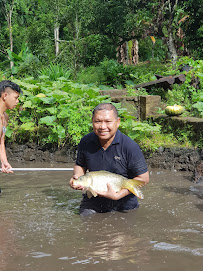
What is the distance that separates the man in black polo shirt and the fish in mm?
58

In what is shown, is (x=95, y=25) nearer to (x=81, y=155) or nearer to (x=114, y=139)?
(x=81, y=155)

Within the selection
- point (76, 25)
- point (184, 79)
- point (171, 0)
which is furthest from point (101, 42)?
point (184, 79)

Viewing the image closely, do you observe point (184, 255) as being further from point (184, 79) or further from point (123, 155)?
point (184, 79)

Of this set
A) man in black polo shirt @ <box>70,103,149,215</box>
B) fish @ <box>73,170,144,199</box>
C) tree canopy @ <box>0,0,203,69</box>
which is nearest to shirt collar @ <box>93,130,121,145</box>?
man in black polo shirt @ <box>70,103,149,215</box>

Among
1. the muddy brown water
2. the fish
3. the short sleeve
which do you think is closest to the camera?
the muddy brown water

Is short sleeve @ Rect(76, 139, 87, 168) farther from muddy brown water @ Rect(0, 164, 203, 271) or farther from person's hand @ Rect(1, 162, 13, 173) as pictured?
person's hand @ Rect(1, 162, 13, 173)

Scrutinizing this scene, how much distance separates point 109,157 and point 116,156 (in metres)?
0.09

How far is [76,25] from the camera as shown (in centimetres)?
2052

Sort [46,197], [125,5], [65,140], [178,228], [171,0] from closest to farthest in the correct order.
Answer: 1. [178,228]
2. [46,197]
3. [65,140]
4. [171,0]
5. [125,5]

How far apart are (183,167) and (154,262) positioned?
4.98m

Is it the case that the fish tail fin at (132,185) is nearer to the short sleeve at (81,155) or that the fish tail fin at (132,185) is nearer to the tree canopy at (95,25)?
the short sleeve at (81,155)

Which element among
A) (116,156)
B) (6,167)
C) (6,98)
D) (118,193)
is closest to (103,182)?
(118,193)

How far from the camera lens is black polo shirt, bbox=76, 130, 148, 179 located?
4688 millimetres

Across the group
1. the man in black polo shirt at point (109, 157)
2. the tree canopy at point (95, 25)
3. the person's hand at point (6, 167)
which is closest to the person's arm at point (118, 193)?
the man in black polo shirt at point (109, 157)
